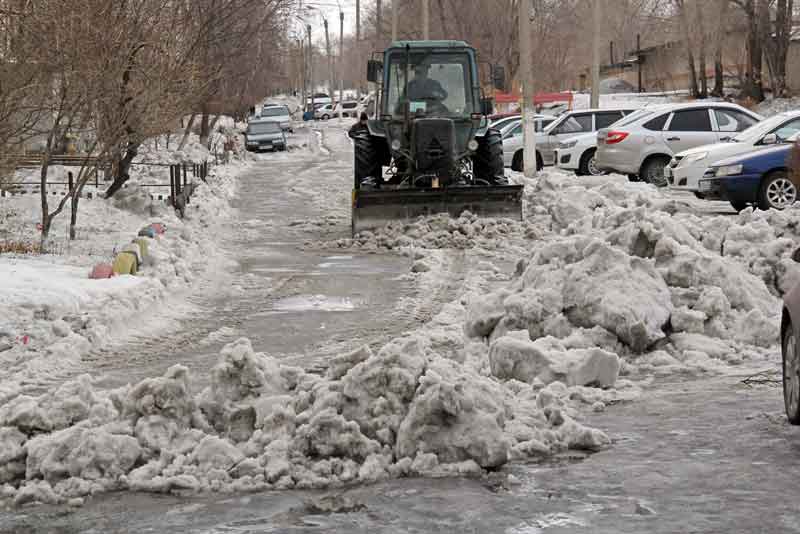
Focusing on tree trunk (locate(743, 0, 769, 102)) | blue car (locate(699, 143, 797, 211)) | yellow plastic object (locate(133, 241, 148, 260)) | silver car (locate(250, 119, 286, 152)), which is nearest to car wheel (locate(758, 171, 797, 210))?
blue car (locate(699, 143, 797, 211))

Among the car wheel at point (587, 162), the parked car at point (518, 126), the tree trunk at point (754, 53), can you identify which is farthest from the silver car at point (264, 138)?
the car wheel at point (587, 162)

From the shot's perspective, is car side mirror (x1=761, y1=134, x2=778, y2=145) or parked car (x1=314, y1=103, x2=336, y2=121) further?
parked car (x1=314, y1=103, x2=336, y2=121)

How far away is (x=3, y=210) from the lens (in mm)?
18500

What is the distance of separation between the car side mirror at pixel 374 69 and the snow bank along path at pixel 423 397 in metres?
9.56

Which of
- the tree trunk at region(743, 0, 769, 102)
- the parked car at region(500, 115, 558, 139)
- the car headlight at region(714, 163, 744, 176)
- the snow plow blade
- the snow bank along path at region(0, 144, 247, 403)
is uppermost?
the tree trunk at region(743, 0, 769, 102)

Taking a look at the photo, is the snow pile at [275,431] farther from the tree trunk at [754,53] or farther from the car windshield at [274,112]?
the car windshield at [274,112]

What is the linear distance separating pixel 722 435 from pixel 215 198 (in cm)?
1898

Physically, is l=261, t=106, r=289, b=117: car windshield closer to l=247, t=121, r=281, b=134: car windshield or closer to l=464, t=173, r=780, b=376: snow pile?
l=247, t=121, r=281, b=134: car windshield

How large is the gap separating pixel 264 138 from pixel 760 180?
112 feet

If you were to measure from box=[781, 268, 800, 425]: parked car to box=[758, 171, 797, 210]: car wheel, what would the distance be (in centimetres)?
1221

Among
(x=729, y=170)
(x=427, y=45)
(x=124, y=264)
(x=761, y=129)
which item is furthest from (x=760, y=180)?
(x=124, y=264)

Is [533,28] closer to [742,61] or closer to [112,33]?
[742,61]

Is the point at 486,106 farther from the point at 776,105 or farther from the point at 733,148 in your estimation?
Result: the point at 776,105

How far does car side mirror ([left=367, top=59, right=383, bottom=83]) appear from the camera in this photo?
62.4 feet
